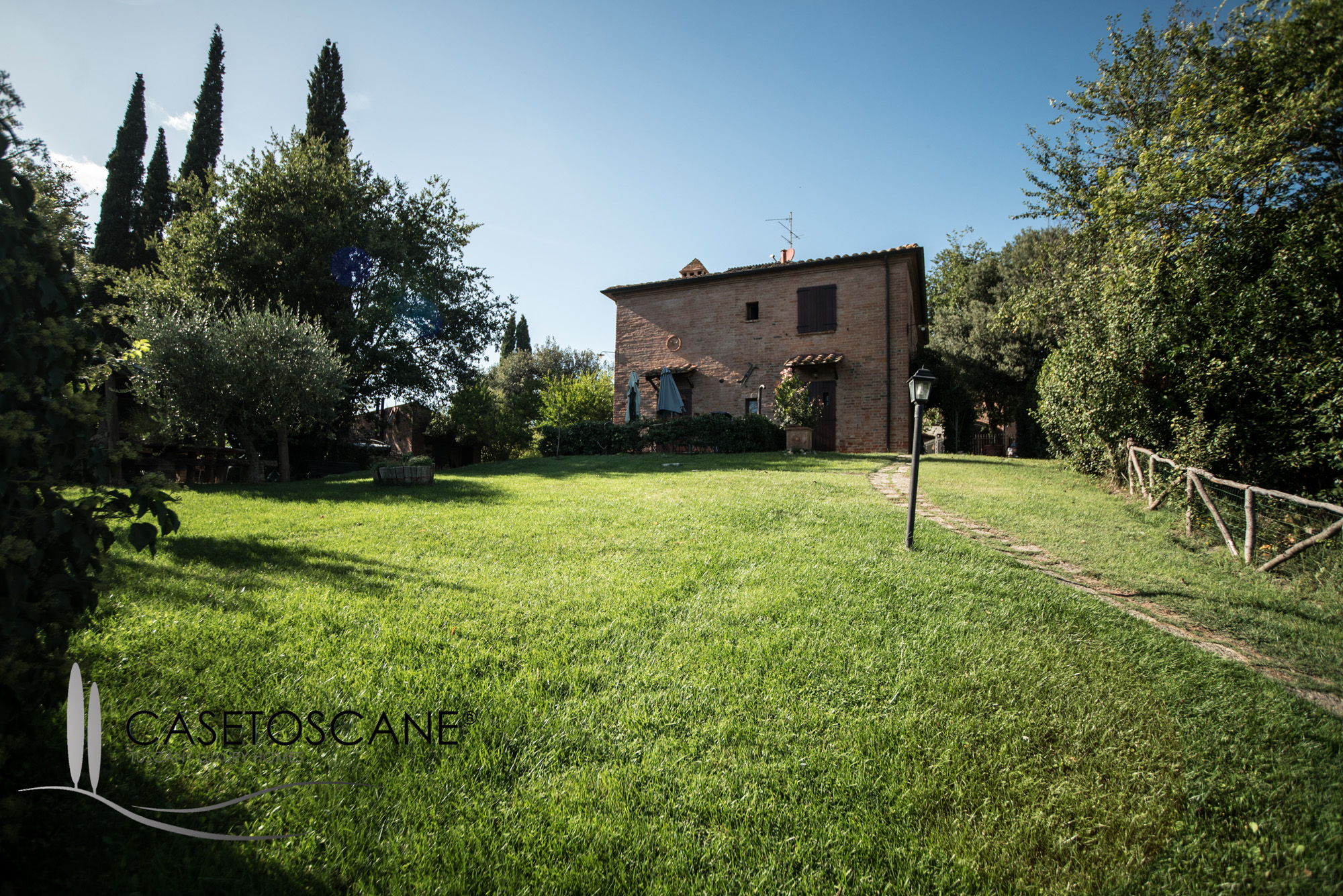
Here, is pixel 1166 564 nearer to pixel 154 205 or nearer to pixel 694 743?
pixel 694 743

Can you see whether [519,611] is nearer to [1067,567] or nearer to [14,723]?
[14,723]

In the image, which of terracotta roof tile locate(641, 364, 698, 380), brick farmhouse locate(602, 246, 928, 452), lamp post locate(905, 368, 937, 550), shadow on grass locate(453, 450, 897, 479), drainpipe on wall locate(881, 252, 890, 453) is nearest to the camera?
lamp post locate(905, 368, 937, 550)

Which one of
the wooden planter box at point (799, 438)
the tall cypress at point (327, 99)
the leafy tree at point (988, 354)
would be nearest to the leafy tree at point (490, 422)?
the wooden planter box at point (799, 438)

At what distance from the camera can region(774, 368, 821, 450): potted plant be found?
15172 mm

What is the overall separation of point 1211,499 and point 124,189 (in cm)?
3723

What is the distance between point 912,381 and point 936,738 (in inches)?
162

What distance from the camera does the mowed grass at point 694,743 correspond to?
1829 mm

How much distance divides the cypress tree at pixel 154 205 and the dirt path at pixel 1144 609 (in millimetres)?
32910

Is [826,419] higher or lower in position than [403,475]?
higher

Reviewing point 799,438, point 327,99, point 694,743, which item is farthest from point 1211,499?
point 327,99

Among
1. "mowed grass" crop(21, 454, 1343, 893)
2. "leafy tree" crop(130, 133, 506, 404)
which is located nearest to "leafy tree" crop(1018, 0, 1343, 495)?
"mowed grass" crop(21, 454, 1343, 893)

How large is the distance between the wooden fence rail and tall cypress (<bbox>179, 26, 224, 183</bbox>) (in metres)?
33.4

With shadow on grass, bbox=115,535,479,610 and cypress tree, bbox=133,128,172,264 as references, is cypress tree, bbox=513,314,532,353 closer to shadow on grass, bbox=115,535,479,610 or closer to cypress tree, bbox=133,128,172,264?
cypress tree, bbox=133,128,172,264

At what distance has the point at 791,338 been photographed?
761 inches
